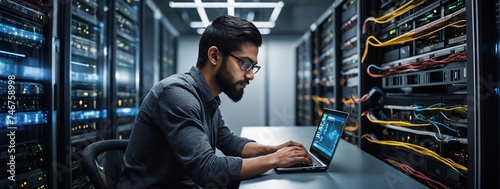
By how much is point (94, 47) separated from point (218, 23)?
1.60m

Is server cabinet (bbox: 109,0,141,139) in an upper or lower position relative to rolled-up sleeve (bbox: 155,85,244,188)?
upper

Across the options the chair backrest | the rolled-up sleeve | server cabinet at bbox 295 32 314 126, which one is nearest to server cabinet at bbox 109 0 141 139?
the chair backrest

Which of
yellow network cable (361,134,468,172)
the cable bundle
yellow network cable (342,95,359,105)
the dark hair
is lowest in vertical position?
yellow network cable (361,134,468,172)

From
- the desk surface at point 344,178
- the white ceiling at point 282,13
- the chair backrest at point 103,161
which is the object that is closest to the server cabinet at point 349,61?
the desk surface at point 344,178

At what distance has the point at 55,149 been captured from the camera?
167 cm

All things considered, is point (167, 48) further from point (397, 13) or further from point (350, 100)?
point (397, 13)

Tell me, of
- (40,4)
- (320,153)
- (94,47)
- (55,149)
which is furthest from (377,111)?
(94,47)

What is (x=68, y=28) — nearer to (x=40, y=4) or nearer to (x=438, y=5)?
(x=40, y=4)

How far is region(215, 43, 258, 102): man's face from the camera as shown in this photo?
1.11 metres

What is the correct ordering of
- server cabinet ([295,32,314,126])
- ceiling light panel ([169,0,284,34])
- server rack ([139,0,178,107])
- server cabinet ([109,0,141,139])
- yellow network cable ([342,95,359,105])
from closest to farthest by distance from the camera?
yellow network cable ([342,95,359,105]) → server cabinet ([109,0,141,139]) → server rack ([139,0,178,107]) → ceiling light panel ([169,0,284,34]) → server cabinet ([295,32,314,126])

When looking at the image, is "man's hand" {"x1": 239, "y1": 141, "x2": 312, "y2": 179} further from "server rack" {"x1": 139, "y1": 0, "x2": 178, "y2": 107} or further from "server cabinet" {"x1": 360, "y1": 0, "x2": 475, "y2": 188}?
"server rack" {"x1": 139, "y1": 0, "x2": 178, "y2": 107}

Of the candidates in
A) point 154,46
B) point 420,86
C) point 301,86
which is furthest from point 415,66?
point 301,86

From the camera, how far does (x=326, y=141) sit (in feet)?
4.03

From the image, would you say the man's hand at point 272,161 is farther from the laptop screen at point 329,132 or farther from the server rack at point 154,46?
the server rack at point 154,46
